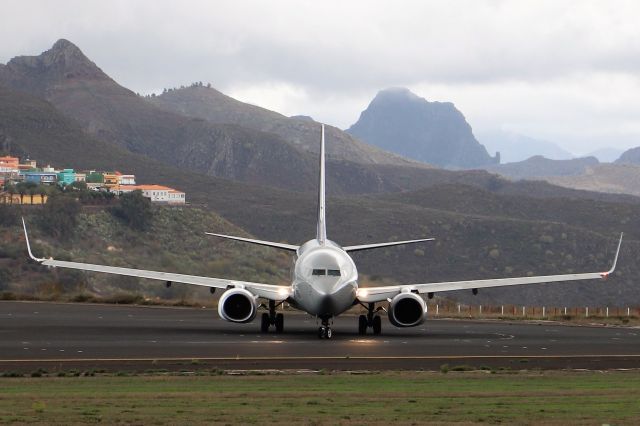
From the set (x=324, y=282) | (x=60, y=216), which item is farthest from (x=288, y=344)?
(x=60, y=216)

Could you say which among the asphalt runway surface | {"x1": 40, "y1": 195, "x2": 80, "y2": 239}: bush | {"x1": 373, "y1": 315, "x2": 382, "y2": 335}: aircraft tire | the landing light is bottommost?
the asphalt runway surface

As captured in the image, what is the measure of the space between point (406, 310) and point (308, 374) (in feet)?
63.4

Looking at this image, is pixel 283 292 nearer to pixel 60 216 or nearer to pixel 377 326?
pixel 377 326

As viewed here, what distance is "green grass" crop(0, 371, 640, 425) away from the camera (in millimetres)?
25203

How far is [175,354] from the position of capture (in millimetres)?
42812

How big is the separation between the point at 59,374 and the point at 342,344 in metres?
15.6

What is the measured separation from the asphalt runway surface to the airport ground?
0.26ft

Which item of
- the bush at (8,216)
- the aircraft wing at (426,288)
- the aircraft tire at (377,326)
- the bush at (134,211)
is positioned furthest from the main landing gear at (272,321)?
the bush at (134,211)

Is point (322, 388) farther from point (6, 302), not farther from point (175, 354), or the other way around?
point (6, 302)

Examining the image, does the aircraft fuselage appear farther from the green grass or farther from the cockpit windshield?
the green grass

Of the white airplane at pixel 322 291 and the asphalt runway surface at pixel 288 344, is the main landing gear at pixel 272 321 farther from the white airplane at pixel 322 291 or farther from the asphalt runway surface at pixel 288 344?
the asphalt runway surface at pixel 288 344

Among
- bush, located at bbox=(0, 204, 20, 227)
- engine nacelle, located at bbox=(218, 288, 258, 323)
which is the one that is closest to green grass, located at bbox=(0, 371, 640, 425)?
engine nacelle, located at bbox=(218, 288, 258, 323)

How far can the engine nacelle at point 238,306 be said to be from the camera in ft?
178

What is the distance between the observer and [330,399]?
29031 millimetres
